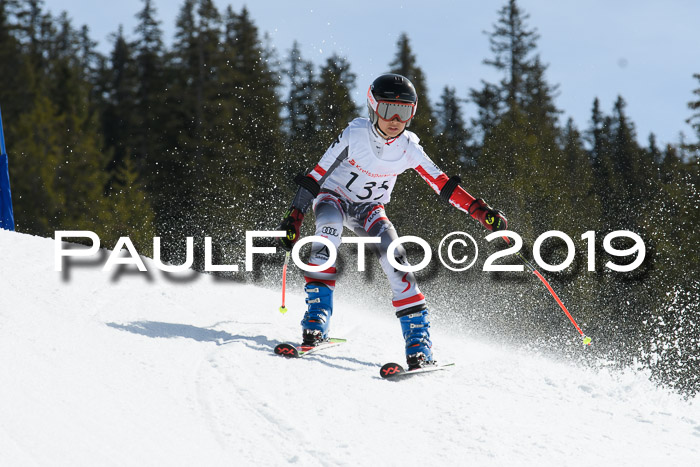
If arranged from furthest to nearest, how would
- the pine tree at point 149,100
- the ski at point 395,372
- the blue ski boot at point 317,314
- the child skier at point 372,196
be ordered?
1. the pine tree at point 149,100
2. the blue ski boot at point 317,314
3. the child skier at point 372,196
4. the ski at point 395,372

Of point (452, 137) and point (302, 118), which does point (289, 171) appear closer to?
point (302, 118)

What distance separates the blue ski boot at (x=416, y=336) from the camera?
14.5 feet

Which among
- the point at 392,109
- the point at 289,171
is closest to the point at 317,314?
the point at 392,109

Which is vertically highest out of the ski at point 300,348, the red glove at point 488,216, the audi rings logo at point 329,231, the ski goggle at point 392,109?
the ski goggle at point 392,109

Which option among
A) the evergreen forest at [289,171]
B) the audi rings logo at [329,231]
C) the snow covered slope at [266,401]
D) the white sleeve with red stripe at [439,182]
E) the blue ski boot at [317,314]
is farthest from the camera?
the evergreen forest at [289,171]

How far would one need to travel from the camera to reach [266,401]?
339cm

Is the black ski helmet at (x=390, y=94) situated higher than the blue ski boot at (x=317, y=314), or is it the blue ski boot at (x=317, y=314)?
the black ski helmet at (x=390, y=94)

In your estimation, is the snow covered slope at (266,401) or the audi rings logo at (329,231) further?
the audi rings logo at (329,231)

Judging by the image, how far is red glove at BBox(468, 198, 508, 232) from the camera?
4.93 m

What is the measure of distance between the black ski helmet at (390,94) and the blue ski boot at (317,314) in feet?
4.70

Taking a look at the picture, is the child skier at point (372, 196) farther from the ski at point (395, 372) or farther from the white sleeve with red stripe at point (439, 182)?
the ski at point (395, 372)

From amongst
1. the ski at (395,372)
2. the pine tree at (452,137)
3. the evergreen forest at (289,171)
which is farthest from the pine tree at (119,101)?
the ski at (395,372)

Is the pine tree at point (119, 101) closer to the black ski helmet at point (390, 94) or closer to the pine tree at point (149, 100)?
the pine tree at point (149, 100)

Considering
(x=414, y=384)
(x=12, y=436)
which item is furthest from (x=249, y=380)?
(x=12, y=436)
